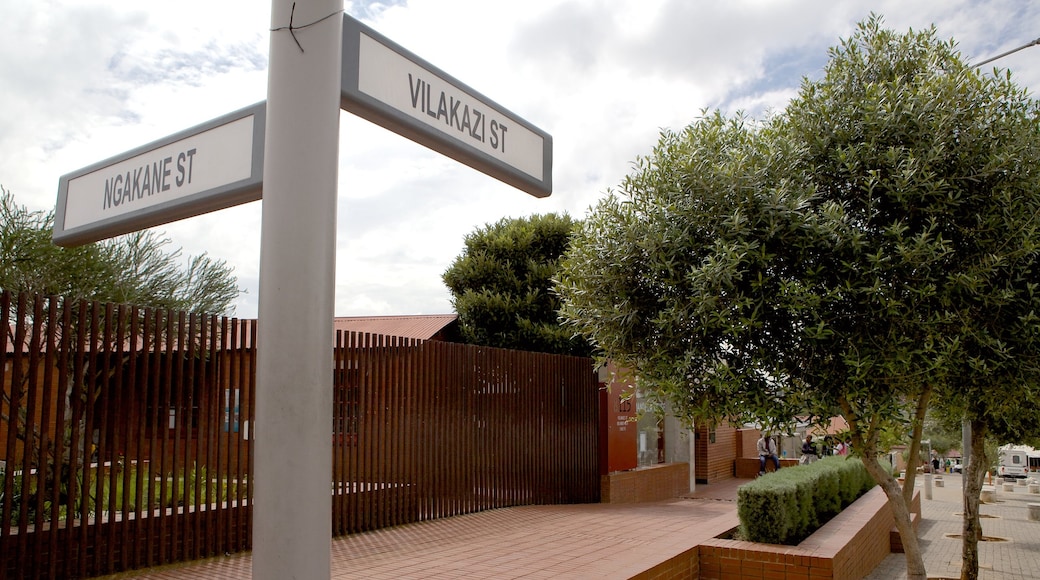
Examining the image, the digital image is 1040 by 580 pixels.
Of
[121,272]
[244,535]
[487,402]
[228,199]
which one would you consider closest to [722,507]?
[487,402]

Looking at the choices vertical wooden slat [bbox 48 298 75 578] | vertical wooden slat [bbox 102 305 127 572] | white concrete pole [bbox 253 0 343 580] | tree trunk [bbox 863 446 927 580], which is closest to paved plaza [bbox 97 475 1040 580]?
vertical wooden slat [bbox 102 305 127 572]

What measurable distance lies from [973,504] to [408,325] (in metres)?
13.0

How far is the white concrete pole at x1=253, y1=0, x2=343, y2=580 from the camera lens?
198 centimetres

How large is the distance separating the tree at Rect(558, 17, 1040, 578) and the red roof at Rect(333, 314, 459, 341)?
11.2 metres

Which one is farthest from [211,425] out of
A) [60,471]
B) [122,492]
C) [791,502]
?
[791,502]

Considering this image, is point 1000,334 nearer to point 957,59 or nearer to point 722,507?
point 957,59

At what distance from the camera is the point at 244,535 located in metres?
8.12

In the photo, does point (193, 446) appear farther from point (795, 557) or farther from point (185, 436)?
point (795, 557)

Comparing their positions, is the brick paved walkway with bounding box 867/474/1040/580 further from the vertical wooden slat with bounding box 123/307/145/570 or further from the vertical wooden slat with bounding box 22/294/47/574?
the vertical wooden slat with bounding box 22/294/47/574

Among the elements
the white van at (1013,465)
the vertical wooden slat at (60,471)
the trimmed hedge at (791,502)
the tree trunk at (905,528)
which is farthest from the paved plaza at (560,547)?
the white van at (1013,465)

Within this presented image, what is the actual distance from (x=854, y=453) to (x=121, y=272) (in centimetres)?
1147

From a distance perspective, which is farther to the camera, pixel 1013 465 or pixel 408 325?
pixel 1013 465

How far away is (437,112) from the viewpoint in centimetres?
279

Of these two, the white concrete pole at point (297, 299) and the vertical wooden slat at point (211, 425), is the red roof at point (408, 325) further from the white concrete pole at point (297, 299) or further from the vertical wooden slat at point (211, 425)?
the white concrete pole at point (297, 299)
